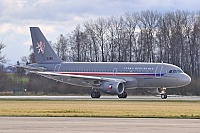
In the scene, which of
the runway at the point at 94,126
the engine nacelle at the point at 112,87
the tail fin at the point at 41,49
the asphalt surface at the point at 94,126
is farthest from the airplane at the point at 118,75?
the runway at the point at 94,126

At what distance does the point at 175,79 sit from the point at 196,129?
39254 mm

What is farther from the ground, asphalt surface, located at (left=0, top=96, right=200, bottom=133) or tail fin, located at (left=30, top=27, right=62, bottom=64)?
tail fin, located at (left=30, top=27, right=62, bottom=64)

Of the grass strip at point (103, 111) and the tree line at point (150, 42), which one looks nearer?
the grass strip at point (103, 111)

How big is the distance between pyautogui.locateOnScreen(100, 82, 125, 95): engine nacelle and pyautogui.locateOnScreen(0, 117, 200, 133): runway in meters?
34.4

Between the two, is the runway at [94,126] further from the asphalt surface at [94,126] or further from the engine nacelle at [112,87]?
the engine nacelle at [112,87]

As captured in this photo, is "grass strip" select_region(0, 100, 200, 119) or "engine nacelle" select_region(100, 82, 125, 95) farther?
"engine nacelle" select_region(100, 82, 125, 95)

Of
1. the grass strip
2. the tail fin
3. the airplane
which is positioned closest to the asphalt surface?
the grass strip

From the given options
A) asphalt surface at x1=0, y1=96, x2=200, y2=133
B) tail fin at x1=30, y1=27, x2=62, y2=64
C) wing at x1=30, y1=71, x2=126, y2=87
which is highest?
tail fin at x1=30, y1=27, x2=62, y2=64

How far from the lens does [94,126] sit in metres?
26.6

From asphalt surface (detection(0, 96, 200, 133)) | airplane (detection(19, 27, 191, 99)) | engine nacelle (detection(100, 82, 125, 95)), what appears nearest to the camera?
asphalt surface (detection(0, 96, 200, 133))

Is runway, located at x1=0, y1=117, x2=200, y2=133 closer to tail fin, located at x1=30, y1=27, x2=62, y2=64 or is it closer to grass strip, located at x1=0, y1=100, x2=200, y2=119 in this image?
grass strip, located at x1=0, y1=100, x2=200, y2=119

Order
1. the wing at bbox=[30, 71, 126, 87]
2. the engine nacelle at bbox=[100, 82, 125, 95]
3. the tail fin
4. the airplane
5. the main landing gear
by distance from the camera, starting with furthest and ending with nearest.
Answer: the tail fin, the wing at bbox=[30, 71, 126, 87], the airplane, the engine nacelle at bbox=[100, 82, 125, 95], the main landing gear

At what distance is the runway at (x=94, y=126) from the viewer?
80.9 ft

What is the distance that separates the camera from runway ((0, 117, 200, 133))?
2466 cm
